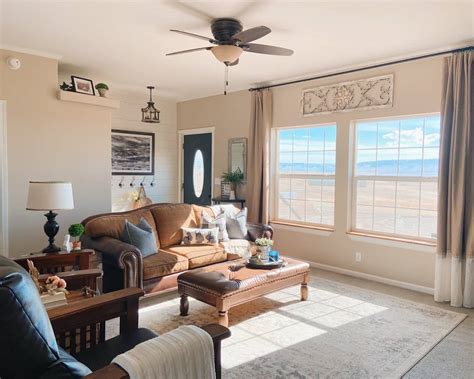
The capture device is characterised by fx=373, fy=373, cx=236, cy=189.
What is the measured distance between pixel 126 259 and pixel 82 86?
2.73 m

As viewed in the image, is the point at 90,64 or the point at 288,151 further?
the point at 288,151

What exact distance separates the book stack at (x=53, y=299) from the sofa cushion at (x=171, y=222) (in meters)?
2.25

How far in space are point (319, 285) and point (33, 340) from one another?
3.63 meters

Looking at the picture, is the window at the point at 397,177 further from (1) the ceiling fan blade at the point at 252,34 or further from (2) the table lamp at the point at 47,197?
(2) the table lamp at the point at 47,197

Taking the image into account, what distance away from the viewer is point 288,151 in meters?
5.71

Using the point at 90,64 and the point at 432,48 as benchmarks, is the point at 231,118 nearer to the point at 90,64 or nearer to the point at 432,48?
the point at 90,64

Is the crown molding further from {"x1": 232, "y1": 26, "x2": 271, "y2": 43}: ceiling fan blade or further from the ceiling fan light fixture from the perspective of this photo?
{"x1": 232, "y1": 26, "x2": 271, "y2": 43}: ceiling fan blade

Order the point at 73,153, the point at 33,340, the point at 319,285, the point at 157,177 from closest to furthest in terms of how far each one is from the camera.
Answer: the point at 33,340, the point at 319,285, the point at 73,153, the point at 157,177

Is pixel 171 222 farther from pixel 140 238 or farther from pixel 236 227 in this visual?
pixel 236 227

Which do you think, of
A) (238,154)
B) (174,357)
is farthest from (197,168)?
(174,357)

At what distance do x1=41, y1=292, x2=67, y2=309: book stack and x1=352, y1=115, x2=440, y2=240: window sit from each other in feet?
12.5

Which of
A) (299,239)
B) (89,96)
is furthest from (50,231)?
(299,239)

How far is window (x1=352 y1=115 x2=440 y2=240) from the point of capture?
430cm

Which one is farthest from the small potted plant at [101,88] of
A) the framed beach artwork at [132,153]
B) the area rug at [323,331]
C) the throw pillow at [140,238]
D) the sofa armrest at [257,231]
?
the area rug at [323,331]
